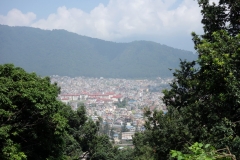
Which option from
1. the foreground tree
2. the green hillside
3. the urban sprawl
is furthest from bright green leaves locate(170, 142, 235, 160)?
the green hillside

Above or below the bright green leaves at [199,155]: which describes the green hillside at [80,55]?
above

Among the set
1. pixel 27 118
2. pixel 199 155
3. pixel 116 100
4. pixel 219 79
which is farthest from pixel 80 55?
pixel 199 155

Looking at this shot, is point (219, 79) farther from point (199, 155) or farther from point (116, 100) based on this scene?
point (116, 100)

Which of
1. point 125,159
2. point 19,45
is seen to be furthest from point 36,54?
point 125,159

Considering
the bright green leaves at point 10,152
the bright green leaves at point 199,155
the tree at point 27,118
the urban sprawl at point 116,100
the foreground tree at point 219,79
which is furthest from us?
the urban sprawl at point 116,100

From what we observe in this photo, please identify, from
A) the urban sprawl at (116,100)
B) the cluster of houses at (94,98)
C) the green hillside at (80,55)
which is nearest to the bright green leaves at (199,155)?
the urban sprawl at (116,100)

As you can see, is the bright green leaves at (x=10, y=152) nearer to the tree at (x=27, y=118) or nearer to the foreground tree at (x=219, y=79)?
the tree at (x=27, y=118)

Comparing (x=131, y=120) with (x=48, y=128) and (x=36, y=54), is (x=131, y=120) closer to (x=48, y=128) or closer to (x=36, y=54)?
(x=48, y=128)

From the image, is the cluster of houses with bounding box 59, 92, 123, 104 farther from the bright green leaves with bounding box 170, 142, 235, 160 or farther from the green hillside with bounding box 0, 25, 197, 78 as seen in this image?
the bright green leaves with bounding box 170, 142, 235, 160
